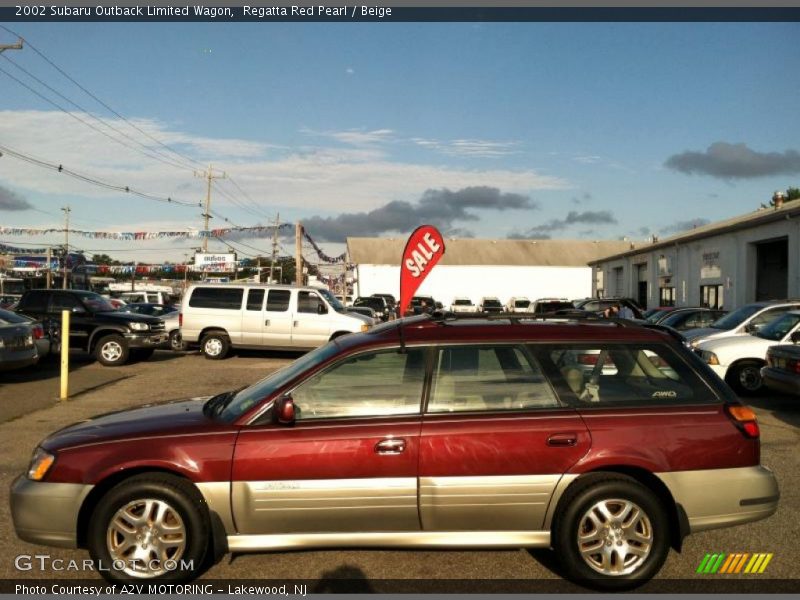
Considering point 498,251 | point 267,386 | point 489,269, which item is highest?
point 498,251

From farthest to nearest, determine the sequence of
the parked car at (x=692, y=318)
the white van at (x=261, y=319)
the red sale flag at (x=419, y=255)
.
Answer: the white van at (x=261, y=319) → the parked car at (x=692, y=318) → the red sale flag at (x=419, y=255)

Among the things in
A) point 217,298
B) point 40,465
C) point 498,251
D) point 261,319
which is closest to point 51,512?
point 40,465

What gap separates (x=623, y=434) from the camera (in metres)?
4.34

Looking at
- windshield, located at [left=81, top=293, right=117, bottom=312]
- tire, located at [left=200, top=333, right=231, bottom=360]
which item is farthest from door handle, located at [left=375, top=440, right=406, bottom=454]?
tire, located at [left=200, top=333, right=231, bottom=360]

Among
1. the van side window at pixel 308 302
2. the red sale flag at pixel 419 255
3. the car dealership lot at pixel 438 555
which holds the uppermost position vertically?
the red sale flag at pixel 419 255

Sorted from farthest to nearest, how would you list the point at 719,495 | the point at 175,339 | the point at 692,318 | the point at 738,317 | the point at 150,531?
1. the point at 175,339
2. the point at 692,318
3. the point at 738,317
4. the point at 719,495
5. the point at 150,531

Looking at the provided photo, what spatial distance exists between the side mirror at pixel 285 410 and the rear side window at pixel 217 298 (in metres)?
15.0

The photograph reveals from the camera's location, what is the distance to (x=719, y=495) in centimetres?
436

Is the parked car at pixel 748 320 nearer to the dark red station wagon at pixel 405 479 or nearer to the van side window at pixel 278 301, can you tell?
the dark red station wagon at pixel 405 479

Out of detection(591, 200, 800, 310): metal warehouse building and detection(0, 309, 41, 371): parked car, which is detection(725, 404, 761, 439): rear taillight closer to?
detection(0, 309, 41, 371): parked car

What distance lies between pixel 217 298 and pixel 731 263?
18833mm

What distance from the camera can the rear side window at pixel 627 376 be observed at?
15.0ft

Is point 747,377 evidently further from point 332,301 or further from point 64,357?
point 64,357

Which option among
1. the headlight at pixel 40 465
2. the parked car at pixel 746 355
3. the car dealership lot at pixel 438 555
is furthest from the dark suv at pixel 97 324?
the headlight at pixel 40 465
